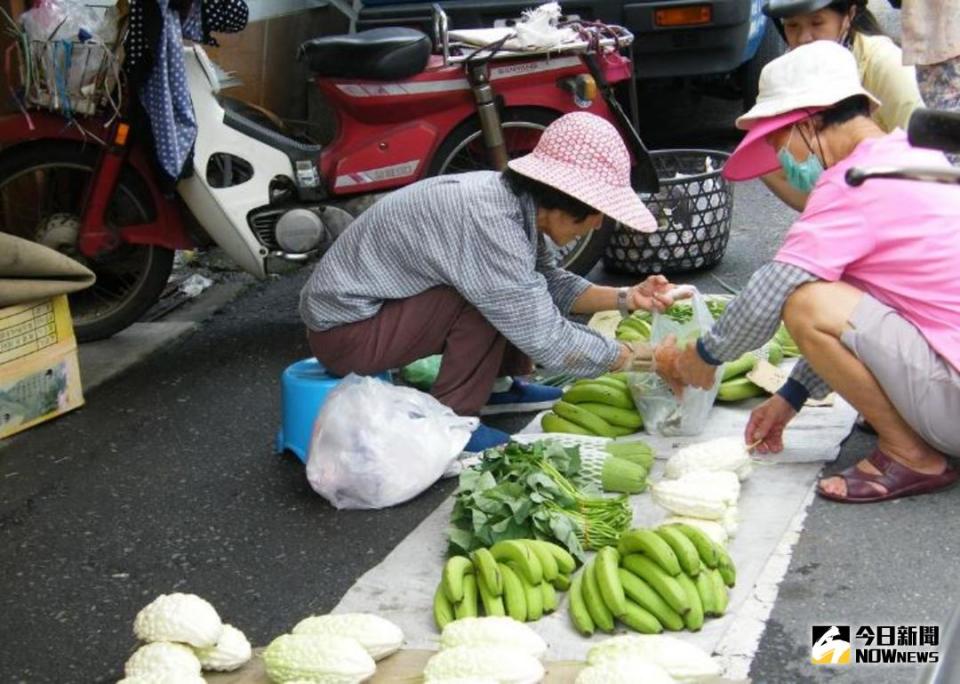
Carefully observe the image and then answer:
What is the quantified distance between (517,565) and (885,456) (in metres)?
1.27

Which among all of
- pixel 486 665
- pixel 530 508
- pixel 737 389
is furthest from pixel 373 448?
pixel 737 389

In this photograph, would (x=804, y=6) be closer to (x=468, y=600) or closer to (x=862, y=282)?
(x=862, y=282)

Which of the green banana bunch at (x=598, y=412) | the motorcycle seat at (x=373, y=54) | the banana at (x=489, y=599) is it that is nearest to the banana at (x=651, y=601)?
the banana at (x=489, y=599)

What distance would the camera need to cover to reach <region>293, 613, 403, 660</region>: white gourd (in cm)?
307

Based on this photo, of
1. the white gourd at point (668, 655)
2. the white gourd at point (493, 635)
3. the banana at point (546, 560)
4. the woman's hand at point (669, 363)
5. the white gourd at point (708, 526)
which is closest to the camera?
the white gourd at point (668, 655)

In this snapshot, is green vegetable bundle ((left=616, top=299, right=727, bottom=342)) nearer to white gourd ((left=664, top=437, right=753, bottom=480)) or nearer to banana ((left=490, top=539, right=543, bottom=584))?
white gourd ((left=664, top=437, right=753, bottom=480))

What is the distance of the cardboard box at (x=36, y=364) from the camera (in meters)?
4.86

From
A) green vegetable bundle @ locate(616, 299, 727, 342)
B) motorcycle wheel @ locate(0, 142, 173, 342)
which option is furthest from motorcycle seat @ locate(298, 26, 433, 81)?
green vegetable bundle @ locate(616, 299, 727, 342)

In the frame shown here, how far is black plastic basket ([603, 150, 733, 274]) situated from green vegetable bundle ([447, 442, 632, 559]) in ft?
8.21

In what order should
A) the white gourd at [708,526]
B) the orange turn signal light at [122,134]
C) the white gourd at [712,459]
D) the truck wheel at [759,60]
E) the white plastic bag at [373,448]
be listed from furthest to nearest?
1. the truck wheel at [759,60]
2. the orange turn signal light at [122,134]
3. the white plastic bag at [373,448]
4. the white gourd at [712,459]
5. the white gourd at [708,526]

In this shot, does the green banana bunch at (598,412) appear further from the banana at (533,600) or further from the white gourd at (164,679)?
the white gourd at (164,679)

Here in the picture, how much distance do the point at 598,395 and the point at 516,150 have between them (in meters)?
1.84

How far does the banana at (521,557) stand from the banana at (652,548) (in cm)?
23

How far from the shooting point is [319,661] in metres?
2.94
